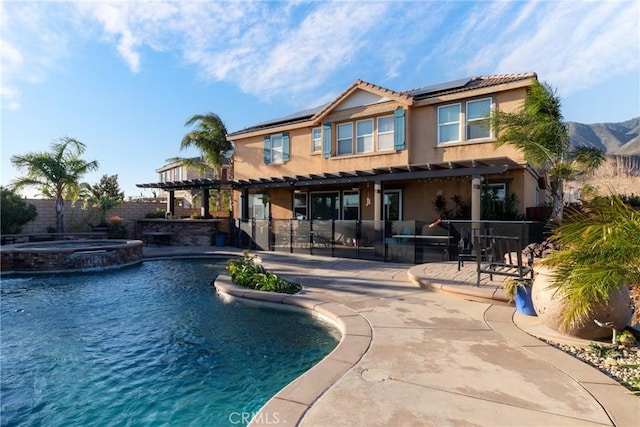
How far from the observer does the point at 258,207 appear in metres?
20.1

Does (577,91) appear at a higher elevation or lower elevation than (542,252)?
higher

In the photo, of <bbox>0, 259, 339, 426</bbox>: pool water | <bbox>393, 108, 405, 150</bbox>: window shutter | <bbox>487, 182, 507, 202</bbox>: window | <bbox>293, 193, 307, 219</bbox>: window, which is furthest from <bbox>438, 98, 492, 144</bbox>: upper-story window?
<bbox>0, 259, 339, 426</bbox>: pool water

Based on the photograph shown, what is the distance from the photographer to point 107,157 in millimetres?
19172

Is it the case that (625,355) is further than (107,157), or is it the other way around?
(107,157)

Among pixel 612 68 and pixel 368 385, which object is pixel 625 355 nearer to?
pixel 368 385

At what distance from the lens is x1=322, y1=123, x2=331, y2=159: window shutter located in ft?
54.2

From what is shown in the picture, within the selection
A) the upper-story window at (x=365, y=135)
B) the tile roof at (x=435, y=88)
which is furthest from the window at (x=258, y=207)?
the tile roof at (x=435, y=88)

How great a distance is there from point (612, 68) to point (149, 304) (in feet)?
43.4

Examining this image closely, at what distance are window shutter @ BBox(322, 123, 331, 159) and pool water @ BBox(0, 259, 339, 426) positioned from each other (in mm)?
10213

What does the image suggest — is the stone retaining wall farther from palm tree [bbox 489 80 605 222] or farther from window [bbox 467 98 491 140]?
palm tree [bbox 489 80 605 222]

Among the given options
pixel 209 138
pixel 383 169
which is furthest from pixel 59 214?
pixel 383 169

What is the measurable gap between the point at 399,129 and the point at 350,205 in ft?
15.0

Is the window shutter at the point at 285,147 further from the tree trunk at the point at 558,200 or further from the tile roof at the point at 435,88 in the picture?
the tree trunk at the point at 558,200

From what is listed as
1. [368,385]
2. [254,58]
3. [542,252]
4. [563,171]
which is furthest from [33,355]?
[563,171]
